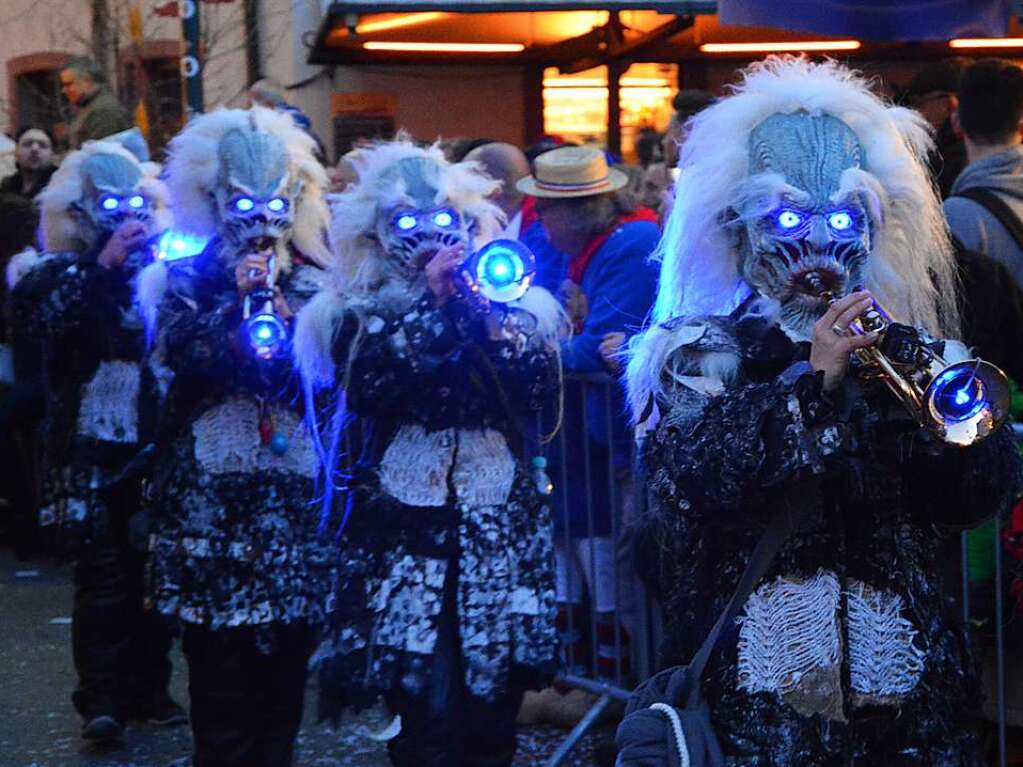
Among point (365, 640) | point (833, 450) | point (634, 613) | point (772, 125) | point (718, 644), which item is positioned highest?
point (772, 125)

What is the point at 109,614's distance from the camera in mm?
6254

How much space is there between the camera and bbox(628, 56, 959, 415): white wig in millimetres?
3318

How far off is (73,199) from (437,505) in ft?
8.08

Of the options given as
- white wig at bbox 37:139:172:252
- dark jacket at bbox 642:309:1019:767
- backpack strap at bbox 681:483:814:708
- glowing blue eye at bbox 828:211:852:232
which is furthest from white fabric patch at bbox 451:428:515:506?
white wig at bbox 37:139:172:252

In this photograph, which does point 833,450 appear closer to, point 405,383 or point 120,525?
point 405,383

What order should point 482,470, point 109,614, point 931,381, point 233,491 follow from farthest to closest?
point 109,614 → point 233,491 → point 482,470 → point 931,381

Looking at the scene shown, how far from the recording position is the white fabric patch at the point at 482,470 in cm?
466

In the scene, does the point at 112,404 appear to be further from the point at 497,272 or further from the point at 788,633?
the point at 788,633

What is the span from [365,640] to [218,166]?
1.58m

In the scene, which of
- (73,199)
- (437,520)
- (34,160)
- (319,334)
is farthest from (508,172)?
(34,160)

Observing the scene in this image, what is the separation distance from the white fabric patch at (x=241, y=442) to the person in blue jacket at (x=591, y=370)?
40.1 inches

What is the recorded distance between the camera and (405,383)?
4.66m

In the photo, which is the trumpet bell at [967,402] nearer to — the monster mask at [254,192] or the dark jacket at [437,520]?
the dark jacket at [437,520]

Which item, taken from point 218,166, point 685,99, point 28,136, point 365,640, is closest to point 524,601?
point 365,640
